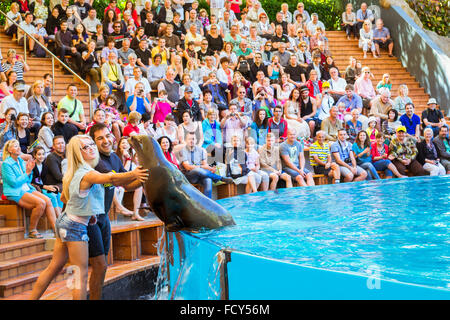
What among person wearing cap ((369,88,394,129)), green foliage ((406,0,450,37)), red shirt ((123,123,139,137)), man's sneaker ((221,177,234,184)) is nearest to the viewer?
red shirt ((123,123,139,137))

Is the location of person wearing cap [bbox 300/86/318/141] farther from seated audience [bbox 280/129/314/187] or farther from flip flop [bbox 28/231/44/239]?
flip flop [bbox 28/231/44/239]

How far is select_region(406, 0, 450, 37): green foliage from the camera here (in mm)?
18875

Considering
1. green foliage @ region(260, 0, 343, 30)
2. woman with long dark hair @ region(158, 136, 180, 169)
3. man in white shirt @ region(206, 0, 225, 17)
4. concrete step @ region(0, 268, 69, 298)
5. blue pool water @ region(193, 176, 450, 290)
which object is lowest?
concrete step @ region(0, 268, 69, 298)

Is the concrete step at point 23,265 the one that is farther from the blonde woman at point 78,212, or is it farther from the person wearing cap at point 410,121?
the person wearing cap at point 410,121

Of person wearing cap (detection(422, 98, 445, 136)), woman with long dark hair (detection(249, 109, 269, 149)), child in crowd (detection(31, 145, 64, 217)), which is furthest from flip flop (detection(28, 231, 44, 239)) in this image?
person wearing cap (detection(422, 98, 445, 136))

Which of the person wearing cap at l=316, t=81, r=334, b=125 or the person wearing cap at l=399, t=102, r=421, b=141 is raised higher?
the person wearing cap at l=316, t=81, r=334, b=125

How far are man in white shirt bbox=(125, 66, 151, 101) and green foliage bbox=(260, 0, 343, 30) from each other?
9.47 m

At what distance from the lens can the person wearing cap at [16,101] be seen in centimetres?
920

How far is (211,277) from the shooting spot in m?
4.43

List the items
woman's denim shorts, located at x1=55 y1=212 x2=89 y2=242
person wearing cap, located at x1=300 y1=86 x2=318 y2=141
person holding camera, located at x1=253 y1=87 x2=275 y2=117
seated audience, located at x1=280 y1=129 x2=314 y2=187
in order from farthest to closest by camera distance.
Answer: person wearing cap, located at x1=300 y1=86 x2=318 y2=141
person holding camera, located at x1=253 y1=87 x2=275 y2=117
seated audience, located at x1=280 y1=129 x2=314 y2=187
woman's denim shorts, located at x1=55 y1=212 x2=89 y2=242

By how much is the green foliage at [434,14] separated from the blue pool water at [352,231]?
12015 mm

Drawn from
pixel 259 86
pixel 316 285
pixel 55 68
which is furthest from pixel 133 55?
pixel 316 285

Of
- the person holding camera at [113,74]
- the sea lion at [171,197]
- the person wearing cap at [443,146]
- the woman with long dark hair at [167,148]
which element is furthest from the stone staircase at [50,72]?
the person wearing cap at [443,146]
